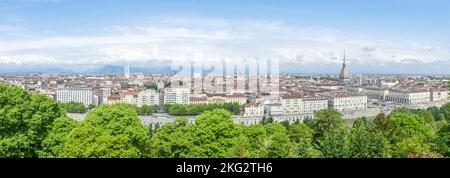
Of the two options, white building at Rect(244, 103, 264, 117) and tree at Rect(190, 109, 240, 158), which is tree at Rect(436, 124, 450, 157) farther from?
white building at Rect(244, 103, 264, 117)

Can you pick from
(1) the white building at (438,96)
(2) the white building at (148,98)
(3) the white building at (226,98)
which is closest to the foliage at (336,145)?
(3) the white building at (226,98)

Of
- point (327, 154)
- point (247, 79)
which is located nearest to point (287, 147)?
point (327, 154)

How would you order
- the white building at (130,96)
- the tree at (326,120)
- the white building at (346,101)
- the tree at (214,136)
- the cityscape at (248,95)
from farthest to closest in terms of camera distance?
1. the white building at (346,101)
2. the white building at (130,96)
3. the cityscape at (248,95)
4. the tree at (326,120)
5. the tree at (214,136)

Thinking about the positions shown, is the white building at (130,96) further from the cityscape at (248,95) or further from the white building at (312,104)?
the white building at (312,104)

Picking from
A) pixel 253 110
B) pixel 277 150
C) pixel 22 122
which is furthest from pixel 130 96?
pixel 277 150
